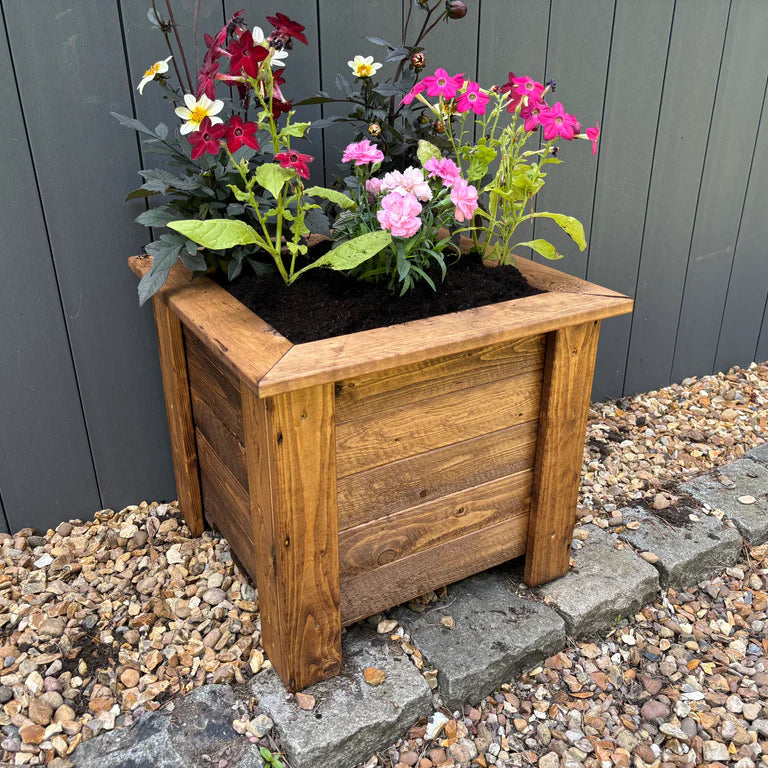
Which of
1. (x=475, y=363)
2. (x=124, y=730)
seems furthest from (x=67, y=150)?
(x=124, y=730)

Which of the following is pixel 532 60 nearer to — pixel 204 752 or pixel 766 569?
pixel 766 569

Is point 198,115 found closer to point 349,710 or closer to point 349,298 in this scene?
point 349,298

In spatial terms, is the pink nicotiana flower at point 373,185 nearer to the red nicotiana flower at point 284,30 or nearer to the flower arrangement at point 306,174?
the flower arrangement at point 306,174

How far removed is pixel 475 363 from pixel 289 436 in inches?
16.5

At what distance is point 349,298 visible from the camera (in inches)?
55.2

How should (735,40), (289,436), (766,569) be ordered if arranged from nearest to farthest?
(289,436) → (766,569) → (735,40)

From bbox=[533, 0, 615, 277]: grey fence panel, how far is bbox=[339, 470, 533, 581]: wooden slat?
3.13ft

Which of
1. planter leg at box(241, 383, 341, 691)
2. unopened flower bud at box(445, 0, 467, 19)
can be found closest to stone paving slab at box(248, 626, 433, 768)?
planter leg at box(241, 383, 341, 691)

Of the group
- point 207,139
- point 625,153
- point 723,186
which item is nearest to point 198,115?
point 207,139

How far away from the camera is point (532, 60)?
6.43ft

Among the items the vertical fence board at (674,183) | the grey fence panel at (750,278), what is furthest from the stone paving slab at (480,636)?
the grey fence panel at (750,278)

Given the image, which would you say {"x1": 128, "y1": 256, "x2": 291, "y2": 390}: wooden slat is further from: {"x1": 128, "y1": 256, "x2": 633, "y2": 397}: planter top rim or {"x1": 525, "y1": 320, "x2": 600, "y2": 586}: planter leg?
{"x1": 525, "y1": 320, "x2": 600, "y2": 586}: planter leg

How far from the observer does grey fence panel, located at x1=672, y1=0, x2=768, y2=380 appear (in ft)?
7.61

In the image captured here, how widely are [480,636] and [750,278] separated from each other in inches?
80.7
